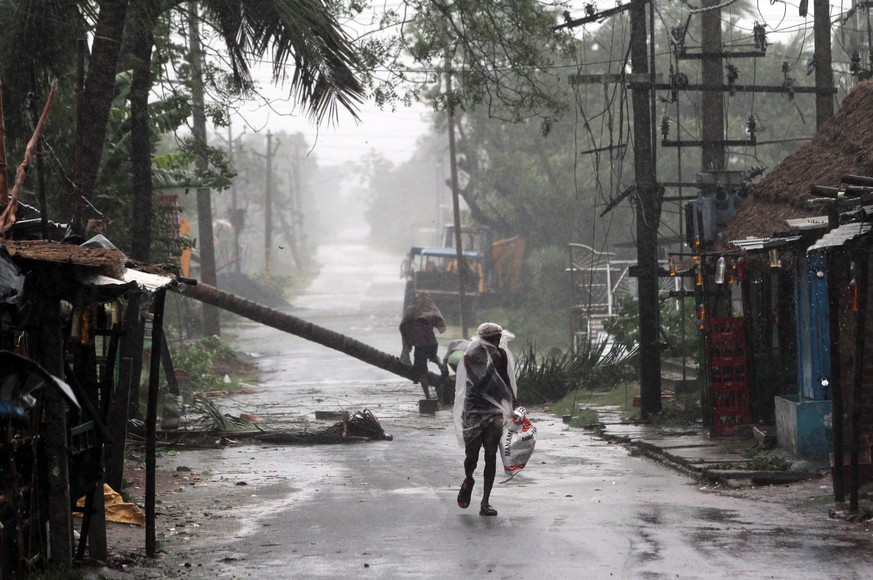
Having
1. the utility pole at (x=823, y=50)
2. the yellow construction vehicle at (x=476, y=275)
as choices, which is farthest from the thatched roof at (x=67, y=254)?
the yellow construction vehicle at (x=476, y=275)

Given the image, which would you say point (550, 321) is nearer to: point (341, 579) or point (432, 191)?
point (341, 579)

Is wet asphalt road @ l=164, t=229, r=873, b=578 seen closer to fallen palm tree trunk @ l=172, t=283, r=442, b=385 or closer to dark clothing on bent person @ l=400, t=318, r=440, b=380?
fallen palm tree trunk @ l=172, t=283, r=442, b=385

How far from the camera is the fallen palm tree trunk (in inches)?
784

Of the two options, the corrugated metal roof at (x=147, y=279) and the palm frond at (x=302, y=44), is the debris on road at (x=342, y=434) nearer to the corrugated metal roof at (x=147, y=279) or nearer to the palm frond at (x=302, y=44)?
the palm frond at (x=302, y=44)

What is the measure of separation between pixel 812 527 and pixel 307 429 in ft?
30.9

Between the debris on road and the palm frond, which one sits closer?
the palm frond

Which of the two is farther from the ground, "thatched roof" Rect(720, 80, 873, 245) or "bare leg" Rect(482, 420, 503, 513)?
"thatched roof" Rect(720, 80, 873, 245)

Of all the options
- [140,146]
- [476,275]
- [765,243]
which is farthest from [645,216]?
[476,275]

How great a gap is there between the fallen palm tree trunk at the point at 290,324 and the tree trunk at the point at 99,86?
6.56 m

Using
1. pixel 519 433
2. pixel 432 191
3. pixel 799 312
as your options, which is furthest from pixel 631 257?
pixel 432 191

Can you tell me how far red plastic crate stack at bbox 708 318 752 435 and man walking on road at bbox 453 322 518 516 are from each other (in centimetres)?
549

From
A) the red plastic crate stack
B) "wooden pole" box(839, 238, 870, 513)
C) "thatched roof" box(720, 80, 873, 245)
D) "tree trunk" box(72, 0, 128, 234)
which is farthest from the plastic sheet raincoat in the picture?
the red plastic crate stack

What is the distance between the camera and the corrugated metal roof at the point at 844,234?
9789 mm

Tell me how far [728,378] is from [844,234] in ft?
19.8
